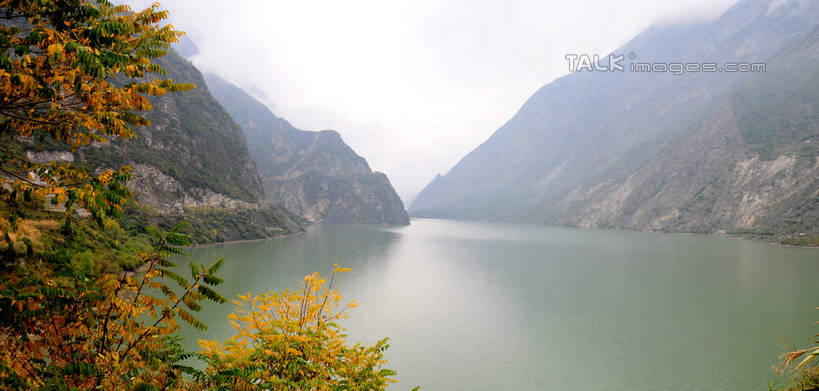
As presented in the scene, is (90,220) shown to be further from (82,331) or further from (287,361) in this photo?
(287,361)

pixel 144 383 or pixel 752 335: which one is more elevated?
pixel 144 383

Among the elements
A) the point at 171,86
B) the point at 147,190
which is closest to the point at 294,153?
the point at 147,190

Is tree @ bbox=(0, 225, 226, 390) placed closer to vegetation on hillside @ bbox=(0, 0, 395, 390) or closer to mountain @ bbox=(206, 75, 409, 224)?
vegetation on hillside @ bbox=(0, 0, 395, 390)

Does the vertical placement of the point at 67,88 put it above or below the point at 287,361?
above

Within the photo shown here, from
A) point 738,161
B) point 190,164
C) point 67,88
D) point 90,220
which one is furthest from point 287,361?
point 738,161

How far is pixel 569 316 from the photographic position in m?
27.9

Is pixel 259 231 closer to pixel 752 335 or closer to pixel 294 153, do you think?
pixel 752 335

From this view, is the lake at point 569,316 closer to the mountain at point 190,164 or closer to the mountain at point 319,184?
the mountain at point 190,164

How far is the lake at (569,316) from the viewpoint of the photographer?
18.4 metres

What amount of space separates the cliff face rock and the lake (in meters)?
20.9

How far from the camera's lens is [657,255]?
2379 inches

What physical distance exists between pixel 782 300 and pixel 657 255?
3078 centimetres

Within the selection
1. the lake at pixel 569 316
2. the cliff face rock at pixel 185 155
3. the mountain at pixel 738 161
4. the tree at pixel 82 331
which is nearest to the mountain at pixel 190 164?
the cliff face rock at pixel 185 155

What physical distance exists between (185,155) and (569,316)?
77590 millimetres
